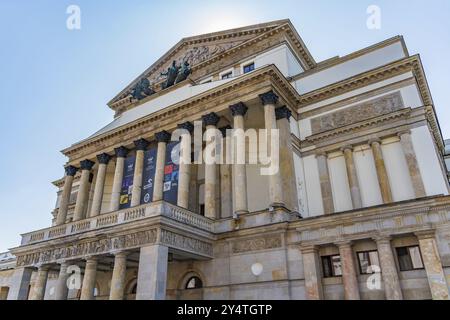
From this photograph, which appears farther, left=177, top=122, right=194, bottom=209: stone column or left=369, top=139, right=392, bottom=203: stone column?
left=177, top=122, right=194, bottom=209: stone column

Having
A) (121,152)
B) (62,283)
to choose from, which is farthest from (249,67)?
(62,283)

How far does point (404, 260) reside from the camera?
39.5 ft

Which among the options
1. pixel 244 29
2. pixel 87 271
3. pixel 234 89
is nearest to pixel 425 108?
pixel 234 89

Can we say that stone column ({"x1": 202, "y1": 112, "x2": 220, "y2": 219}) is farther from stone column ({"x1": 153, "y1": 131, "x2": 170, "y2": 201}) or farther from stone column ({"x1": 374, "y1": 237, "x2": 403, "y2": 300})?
stone column ({"x1": 374, "y1": 237, "x2": 403, "y2": 300})

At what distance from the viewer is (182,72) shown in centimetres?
2325

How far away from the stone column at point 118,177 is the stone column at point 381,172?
13.6 meters

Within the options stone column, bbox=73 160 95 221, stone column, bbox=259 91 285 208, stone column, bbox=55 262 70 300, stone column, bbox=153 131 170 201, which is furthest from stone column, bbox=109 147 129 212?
stone column, bbox=259 91 285 208

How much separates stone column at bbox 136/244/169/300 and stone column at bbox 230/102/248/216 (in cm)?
436

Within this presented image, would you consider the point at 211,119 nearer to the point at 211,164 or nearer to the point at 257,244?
the point at 211,164

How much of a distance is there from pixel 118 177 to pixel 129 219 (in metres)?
7.97

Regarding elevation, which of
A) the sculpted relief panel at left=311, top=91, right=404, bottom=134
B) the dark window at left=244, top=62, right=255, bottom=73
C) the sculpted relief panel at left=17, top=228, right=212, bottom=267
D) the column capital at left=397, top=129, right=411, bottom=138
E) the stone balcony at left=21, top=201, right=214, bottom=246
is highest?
the dark window at left=244, top=62, right=255, bottom=73

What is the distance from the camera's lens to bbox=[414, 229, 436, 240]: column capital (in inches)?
447

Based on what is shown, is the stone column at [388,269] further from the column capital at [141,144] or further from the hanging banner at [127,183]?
the column capital at [141,144]

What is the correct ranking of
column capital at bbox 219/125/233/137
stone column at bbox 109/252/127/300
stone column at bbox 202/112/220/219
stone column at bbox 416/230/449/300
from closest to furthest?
stone column at bbox 416/230/449/300 → stone column at bbox 109/252/127/300 → stone column at bbox 202/112/220/219 → column capital at bbox 219/125/233/137
